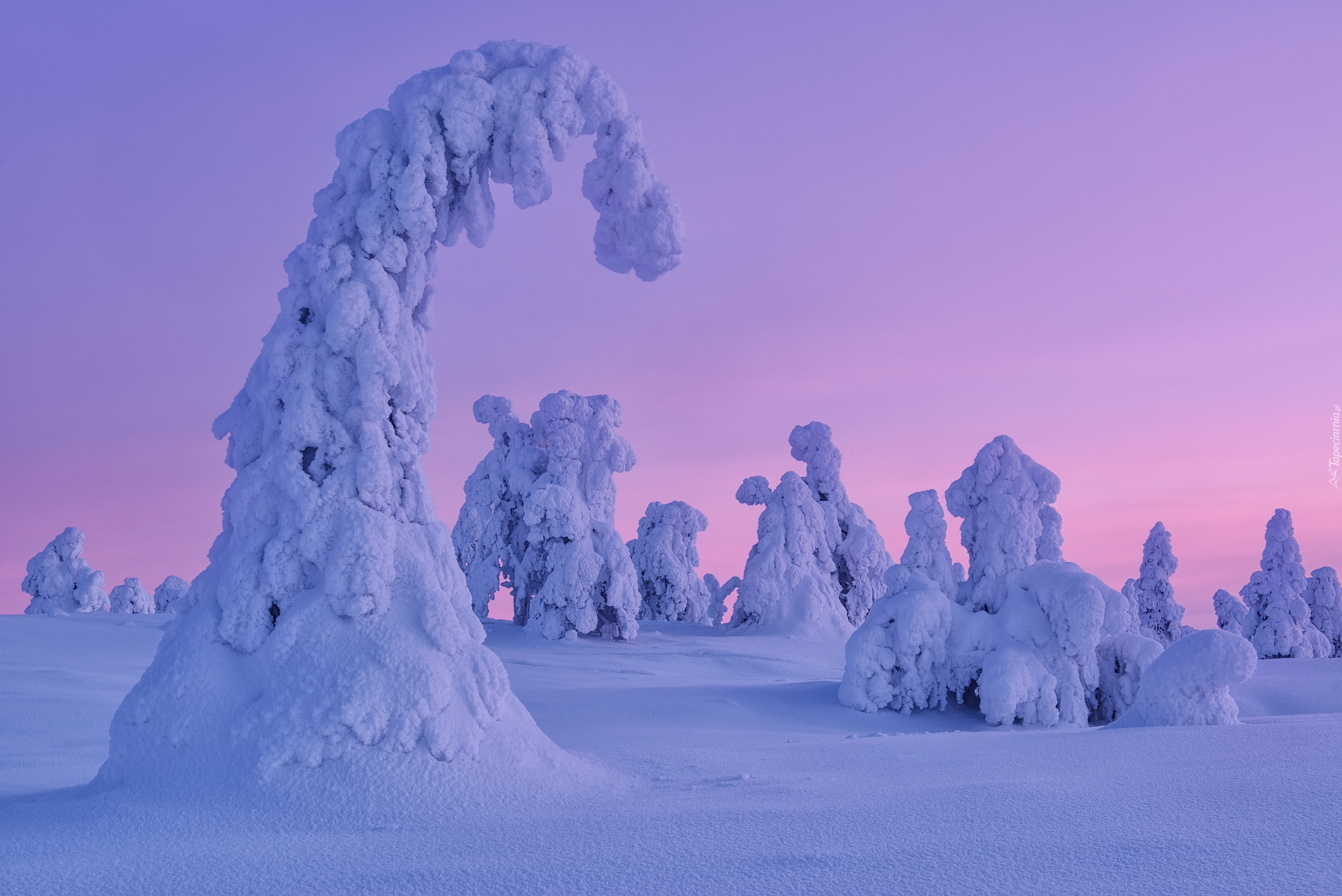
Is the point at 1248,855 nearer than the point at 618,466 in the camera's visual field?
Yes

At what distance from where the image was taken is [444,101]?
275 inches

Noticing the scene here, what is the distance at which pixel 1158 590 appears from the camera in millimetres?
33281

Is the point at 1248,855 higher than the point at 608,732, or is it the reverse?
the point at 1248,855

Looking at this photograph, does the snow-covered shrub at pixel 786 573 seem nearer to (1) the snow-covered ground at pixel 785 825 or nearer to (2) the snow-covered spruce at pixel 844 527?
(2) the snow-covered spruce at pixel 844 527

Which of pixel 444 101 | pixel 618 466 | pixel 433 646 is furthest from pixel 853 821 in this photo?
pixel 618 466

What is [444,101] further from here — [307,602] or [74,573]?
[74,573]

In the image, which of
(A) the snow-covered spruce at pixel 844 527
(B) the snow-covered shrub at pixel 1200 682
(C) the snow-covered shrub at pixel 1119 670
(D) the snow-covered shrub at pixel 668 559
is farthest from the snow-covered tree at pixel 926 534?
(B) the snow-covered shrub at pixel 1200 682

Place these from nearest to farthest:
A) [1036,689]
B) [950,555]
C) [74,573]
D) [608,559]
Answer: [1036,689] → [950,555] → [608,559] → [74,573]

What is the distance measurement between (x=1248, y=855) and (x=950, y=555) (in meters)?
19.0

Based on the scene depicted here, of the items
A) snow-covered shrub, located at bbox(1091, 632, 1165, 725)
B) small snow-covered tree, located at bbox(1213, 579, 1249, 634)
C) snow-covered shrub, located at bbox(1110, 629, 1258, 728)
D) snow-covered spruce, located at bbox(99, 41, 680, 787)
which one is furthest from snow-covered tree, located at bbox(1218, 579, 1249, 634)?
snow-covered spruce, located at bbox(99, 41, 680, 787)

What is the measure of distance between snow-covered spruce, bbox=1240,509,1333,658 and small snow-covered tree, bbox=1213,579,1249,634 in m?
4.14

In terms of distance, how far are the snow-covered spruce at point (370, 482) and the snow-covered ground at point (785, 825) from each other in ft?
1.48

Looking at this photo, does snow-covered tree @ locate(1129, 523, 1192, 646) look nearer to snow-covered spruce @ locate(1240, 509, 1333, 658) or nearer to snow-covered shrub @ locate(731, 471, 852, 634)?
snow-covered spruce @ locate(1240, 509, 1333, 658)

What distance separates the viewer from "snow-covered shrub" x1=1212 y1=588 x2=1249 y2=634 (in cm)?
3369
